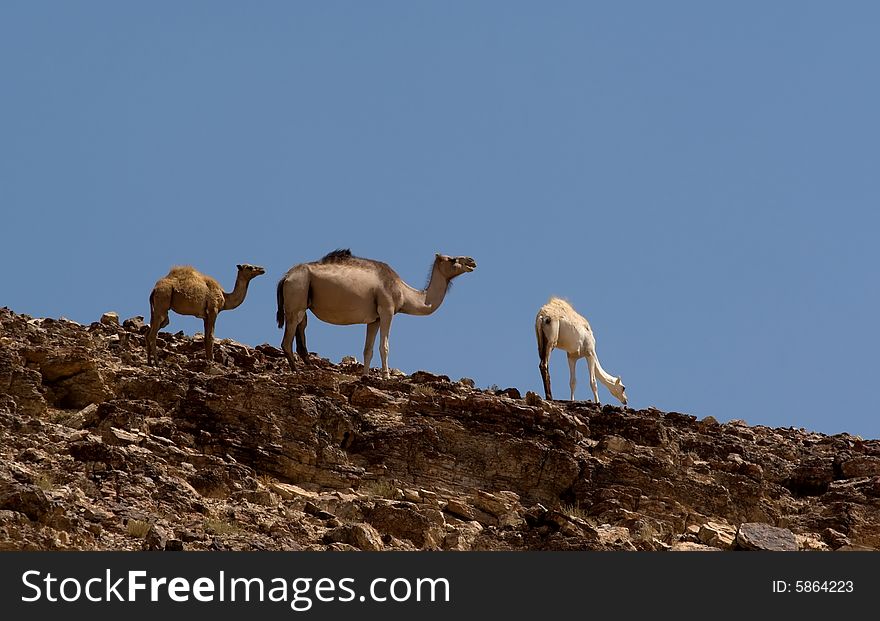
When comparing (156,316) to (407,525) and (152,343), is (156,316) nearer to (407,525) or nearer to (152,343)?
(152,343)

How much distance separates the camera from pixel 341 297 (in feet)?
118

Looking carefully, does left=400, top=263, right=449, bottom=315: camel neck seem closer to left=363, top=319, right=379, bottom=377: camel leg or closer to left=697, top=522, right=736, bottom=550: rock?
left=363, top=319, right=379, bottom=377: camel leg

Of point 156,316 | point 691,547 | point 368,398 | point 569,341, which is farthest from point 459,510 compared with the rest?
point 569,341

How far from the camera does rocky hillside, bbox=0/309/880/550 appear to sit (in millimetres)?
25516

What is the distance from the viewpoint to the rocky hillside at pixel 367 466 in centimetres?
2552

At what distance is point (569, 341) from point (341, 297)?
7129 millimetres

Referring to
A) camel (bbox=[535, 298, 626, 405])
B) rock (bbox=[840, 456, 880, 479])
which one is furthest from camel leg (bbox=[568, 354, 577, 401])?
rock (bbox=[840, 456, 880, 479])

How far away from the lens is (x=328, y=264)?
119 feet

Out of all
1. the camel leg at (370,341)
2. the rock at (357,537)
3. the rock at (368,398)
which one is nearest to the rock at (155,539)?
the rock at (357,537)

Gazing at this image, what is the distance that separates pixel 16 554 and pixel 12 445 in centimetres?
529

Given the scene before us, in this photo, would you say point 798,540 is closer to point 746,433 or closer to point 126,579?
point 746,433

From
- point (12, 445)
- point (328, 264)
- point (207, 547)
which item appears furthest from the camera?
point (328, 264)

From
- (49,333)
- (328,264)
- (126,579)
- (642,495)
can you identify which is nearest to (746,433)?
(642,495)

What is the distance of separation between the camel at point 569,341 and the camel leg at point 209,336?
781cm
